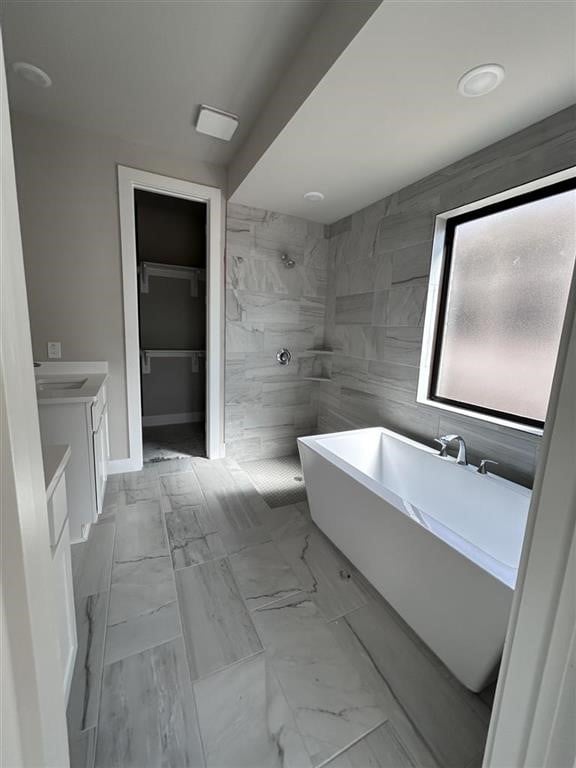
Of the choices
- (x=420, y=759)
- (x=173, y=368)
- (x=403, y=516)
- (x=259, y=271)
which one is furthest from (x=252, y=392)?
(x=420, y=759)

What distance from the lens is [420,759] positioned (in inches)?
41.5

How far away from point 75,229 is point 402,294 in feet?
8.35

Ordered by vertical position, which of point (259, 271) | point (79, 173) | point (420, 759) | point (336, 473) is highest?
point (79, 173)

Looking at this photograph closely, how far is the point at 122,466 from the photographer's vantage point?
9.45ft

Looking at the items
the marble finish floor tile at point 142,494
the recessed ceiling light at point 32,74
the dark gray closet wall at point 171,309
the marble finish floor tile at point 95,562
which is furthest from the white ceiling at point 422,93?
the marble finish floor tile at point 95,562

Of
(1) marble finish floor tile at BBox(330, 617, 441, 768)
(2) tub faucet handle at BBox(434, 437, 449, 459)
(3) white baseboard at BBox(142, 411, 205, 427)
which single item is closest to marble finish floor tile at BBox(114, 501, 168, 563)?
(1) marble finish floor tile at BBox(330, 617, 441, 768)

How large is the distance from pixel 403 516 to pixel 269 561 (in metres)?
0.92

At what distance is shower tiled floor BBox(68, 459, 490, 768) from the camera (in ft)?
3.51

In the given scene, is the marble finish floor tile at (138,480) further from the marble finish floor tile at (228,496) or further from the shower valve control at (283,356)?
the shower valve control at (283,356)

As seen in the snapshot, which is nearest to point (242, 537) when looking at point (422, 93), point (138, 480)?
point (138, 480)

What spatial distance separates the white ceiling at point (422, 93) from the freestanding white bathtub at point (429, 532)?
1.83 m

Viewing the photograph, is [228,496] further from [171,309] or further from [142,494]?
[171,309]

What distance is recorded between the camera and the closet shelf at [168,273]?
387cm

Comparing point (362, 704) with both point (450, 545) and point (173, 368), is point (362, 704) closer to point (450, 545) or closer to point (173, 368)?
point (450, 545)
